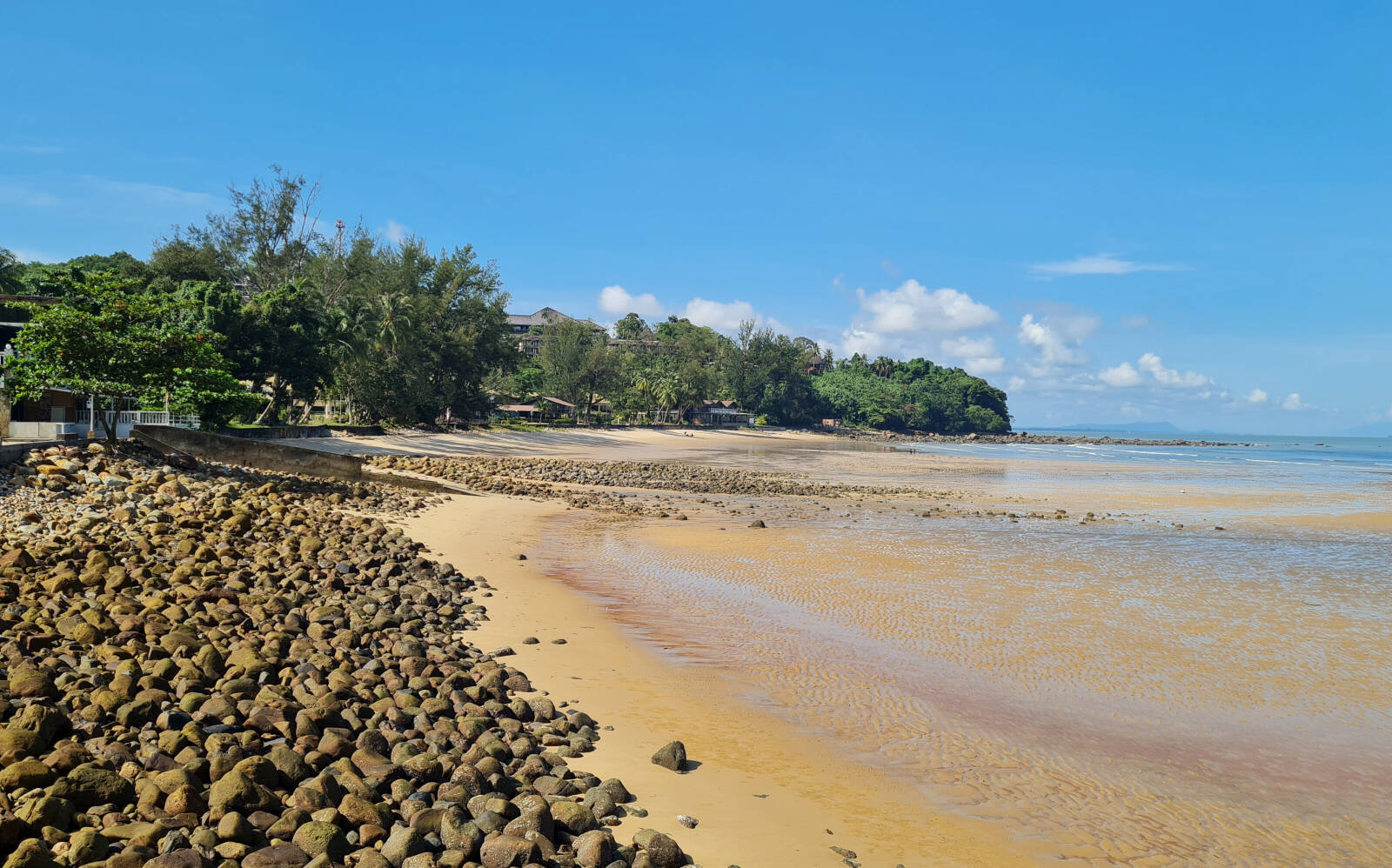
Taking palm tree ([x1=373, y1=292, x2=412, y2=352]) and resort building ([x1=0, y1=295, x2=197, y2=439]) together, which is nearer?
resort building ([x1=0, y1=295, x2=197, y2=439])

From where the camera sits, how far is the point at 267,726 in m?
5.68

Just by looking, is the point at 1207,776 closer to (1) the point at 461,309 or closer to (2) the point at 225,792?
(2) the point at 225,792

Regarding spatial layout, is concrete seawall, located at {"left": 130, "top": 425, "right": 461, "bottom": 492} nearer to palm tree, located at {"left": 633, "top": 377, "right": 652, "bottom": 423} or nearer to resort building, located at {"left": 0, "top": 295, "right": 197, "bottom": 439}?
resort building, located at {"left": 0, "top": 295, "right": 197, "bottom": 439}

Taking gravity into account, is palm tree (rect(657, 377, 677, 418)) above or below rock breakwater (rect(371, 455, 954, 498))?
above

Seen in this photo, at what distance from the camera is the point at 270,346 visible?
38594 millimetres

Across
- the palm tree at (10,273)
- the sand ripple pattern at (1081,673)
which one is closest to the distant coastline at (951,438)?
the palm tree at (10,273)

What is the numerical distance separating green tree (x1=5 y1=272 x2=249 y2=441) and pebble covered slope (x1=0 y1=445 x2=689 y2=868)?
8.58 meters

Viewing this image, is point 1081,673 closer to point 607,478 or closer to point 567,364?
point 607,478

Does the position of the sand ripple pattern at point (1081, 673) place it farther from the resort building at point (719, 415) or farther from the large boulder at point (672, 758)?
the resort building at point (719, 415)

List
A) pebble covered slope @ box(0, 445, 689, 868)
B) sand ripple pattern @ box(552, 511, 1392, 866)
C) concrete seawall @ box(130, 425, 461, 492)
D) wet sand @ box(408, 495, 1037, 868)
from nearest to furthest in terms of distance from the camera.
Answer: pebble covered slope @ box(0, 445, 689, 868), wet sand @ box(408, 495, 1037, 868), sand ripple pattern @ box(552, 511, 1392, 866), concrete seawall @ box(130, 425, 461, 492)

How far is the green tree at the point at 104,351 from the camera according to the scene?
58.8 feet

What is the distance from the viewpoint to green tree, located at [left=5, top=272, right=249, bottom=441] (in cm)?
1792

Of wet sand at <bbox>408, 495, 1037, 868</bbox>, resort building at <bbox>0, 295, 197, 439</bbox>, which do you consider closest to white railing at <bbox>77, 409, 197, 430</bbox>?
resort building at <bbox>0, 295, 197, 439</bbox>

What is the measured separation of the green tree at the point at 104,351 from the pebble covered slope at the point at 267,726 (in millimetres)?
8577
